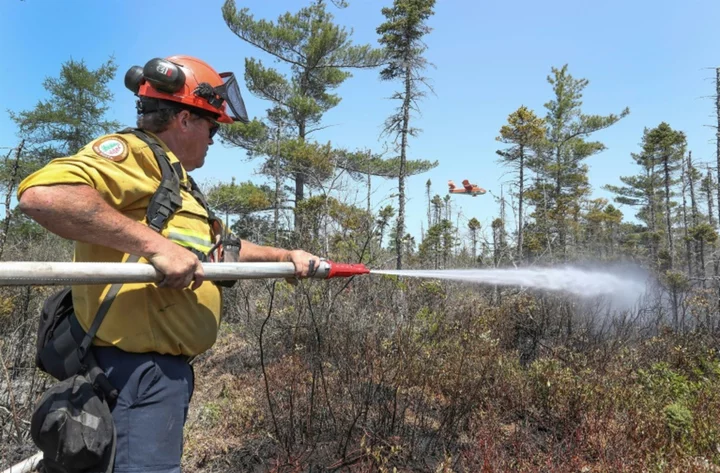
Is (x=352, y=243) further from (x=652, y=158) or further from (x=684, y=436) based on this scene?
(x=652, y=158)

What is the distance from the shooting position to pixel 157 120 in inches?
78.9

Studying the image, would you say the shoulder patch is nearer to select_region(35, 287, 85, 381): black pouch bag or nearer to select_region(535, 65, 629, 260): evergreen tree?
select_region(35, 287, 85, 381): black pouch bag

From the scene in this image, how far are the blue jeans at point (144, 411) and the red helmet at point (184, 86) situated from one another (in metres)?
1.10

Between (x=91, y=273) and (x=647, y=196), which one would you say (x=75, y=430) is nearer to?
(x=91, y=273)

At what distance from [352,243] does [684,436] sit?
4392 mm

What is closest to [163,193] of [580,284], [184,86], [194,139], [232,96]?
[194,139]

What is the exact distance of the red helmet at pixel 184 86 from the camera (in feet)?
6.43

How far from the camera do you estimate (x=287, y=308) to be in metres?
7.54

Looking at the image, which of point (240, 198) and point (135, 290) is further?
point (240, 198)

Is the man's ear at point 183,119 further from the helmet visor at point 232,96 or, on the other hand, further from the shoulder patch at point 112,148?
the shoulder patch at point 112,148

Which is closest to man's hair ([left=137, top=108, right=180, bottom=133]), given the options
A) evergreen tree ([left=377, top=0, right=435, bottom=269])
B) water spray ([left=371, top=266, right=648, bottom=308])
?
water spray ([left=371, top=266, right=648, bottom=308])

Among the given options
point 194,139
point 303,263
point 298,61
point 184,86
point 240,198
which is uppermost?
point 298,61

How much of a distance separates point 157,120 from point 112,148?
1.35 feet

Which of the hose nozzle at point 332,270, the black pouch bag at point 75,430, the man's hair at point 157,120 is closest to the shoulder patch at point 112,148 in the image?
the man's hair at point 157,120
